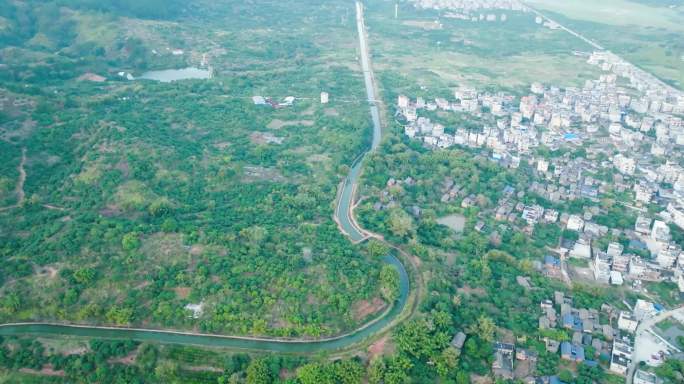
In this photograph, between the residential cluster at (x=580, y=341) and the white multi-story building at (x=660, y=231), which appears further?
the white multi-story building at (x=660, y=231)

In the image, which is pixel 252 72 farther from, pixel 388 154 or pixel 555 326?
pixel 555 326

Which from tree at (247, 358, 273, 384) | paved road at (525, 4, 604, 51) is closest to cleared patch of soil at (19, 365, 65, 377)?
tree at (247, 358, 273, 384)

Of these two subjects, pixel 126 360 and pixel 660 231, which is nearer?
pixel 126 360

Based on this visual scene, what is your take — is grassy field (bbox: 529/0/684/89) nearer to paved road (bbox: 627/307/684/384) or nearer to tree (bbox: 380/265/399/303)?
paved road (bbox: 627/307/684/384)

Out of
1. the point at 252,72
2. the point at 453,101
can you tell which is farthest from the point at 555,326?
the point at 252,72

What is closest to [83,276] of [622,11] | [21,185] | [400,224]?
[21,185]

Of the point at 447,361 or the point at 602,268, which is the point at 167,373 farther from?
the point at 602,268

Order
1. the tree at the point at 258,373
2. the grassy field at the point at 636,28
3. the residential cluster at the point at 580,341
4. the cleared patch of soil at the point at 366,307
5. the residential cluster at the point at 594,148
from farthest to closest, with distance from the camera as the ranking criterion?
the grassy field at the point at 636,28, the residential cluster at the point at 594,148, the cleared patch of soil at the point at 366,307, the residential cluster at the point at 580,341, the tree at the point at 258,373

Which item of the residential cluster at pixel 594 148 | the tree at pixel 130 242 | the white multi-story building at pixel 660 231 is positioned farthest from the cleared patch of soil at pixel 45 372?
the white multi-story building at pixel 660 231

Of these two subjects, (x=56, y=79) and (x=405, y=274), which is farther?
(x=56, y=79)

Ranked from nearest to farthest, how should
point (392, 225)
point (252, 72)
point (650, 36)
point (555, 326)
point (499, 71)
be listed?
1. point (555, 326)
2. point (392, 225)
3. point (252, 72)
4. point (499, 71)
5. point (650, 36)

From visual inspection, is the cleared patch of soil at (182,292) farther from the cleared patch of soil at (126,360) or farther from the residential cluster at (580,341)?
the residential cluster at (580,341)
